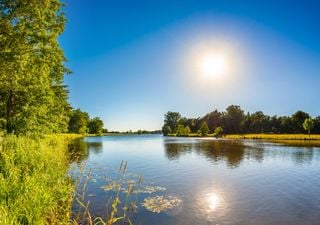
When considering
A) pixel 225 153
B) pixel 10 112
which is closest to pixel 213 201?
pixel 10 112

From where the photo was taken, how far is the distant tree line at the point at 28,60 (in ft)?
54.1

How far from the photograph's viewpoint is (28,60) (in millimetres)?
17969

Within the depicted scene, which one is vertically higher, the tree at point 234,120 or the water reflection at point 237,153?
the tree at point 234,120

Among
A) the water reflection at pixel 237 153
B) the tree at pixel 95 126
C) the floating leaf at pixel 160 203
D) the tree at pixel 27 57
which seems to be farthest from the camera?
the tree at pixel 95 126

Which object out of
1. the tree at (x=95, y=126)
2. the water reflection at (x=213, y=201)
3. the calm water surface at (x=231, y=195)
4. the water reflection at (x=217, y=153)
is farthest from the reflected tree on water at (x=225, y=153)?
the tree at (x=95, y=126)

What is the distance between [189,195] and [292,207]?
5.38 meters

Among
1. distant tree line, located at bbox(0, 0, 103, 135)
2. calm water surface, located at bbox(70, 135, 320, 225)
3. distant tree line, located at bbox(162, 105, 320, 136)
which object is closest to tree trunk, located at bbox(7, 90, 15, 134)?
distant tree line, located at bbox(0, 0, 103, 135)

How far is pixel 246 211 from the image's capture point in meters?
12.6

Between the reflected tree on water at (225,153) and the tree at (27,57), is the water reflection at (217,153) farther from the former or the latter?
the tree at (27,57)

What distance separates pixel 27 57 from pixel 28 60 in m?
1.07

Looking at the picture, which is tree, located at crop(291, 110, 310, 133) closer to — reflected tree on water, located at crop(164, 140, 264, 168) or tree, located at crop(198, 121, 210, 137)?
tree, located at crop(198, 121, 210, 137)

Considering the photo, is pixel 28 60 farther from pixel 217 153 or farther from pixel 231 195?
pixel 217 153

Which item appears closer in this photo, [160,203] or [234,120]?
[160,203]

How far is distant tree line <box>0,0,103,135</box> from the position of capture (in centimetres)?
1650
